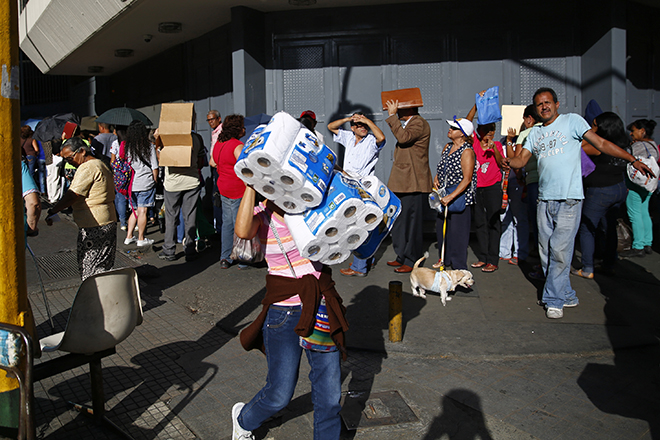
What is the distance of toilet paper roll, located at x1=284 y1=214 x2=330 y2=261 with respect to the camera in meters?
2.51

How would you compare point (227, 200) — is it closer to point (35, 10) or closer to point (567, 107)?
point (567, 107)

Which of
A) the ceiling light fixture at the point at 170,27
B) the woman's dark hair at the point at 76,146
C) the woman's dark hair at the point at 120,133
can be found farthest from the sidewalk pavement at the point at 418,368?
the ceiling light fixture at the point at 170,27

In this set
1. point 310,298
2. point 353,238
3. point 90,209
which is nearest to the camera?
point 353,238

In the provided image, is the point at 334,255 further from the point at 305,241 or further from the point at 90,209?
the point at 90,209

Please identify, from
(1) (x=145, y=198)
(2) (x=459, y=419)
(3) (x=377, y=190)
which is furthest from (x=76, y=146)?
(2) (x=459, y=419)

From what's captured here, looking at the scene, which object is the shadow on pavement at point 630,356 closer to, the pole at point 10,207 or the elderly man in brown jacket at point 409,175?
the elderly man in brown jacket at point 409,175

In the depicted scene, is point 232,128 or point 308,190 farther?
point 232,128

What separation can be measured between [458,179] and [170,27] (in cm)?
685

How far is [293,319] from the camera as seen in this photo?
2814mm

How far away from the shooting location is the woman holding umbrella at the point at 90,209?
16.8ft

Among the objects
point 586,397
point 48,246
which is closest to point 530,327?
point 586,397

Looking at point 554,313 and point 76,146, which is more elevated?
point 76,146

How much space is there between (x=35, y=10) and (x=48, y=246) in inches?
261

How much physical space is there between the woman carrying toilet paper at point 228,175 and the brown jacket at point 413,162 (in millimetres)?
2018
